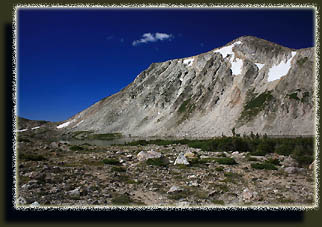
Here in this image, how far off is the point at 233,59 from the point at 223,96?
76.5ft

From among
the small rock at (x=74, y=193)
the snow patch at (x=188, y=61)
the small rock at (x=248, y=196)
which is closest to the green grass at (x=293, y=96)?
the snow patch at (x=188, y=61)

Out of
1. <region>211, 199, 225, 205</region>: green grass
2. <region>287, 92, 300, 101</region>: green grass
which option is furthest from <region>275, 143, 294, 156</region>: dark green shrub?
<region>287, 92, 300, 101</region>: green grass

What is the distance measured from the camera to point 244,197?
34.9 ft

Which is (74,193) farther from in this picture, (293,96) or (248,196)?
(293,96)

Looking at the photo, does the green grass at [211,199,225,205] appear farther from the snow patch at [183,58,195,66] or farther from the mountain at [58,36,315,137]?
the snow patch at [183,58,195,66]

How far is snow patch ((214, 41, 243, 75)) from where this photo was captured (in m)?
103

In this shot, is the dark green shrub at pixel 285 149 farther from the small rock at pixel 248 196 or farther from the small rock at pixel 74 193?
the small rock at pixel 74 193

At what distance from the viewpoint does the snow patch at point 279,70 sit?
8849 centimetres

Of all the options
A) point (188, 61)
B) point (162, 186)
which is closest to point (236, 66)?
point (188, 61)

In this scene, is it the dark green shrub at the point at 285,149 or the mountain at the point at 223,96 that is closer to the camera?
the dark green shrub at the point at 285,149

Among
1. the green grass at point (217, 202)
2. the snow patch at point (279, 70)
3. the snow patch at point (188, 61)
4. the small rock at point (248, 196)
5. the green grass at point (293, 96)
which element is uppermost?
the snow patch at point (188, 61)

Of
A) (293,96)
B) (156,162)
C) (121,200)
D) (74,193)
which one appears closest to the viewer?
(121,200)

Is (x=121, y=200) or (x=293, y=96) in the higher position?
(x=293, y=96)

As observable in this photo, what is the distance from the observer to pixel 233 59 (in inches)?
4286
